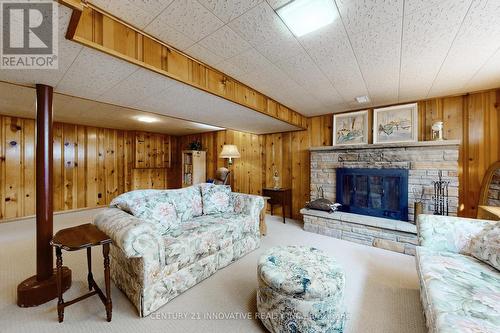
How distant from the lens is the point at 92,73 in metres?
1.69

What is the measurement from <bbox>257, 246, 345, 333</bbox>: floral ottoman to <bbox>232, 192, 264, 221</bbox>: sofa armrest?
1290 mm

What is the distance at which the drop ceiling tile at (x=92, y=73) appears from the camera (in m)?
1.47

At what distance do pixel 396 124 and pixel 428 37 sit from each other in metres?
1.99

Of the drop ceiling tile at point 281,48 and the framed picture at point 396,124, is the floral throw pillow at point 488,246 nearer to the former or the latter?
the framed picture at point 396,124

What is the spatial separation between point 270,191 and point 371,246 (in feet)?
6.57

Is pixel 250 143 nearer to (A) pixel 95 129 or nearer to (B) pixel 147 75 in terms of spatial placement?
(B) pixel 147 75

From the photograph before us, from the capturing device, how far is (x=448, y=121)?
297 centimetres

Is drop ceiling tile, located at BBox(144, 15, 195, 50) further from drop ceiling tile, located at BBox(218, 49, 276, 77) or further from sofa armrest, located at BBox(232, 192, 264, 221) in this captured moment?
sofa armrest, located at BBox(232, 192, 264, 221)

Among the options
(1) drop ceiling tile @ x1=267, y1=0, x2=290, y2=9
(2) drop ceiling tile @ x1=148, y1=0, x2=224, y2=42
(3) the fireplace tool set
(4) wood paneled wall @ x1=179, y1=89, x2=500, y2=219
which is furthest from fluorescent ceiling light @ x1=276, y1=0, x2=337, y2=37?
(3) the fireplace tool set

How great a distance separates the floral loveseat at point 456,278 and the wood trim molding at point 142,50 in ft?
7.47

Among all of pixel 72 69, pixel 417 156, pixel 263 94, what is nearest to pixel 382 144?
pixel 417 156

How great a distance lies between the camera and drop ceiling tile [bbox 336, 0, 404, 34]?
4.18 ft

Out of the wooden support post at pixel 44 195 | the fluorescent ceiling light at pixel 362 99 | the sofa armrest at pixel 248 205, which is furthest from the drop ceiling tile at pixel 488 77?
the wooden support post at pixel 44 195

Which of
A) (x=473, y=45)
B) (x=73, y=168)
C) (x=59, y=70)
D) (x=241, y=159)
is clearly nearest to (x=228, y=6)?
(x=59, y=70)
